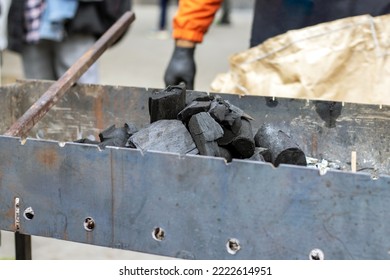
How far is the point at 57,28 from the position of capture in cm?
380

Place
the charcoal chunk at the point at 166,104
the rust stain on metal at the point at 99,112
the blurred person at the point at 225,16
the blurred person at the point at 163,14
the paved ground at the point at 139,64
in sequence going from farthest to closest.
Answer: the blurred person at the point at 225,16, the blurred person at the point at 163,14, the paved ground at the point at 139,64, the rust stain on metal at the point at 99,112, the charcoal chunk at the point at 166,104

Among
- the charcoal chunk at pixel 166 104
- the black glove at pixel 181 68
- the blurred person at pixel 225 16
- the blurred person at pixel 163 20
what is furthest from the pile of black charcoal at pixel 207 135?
the blurred person at pixel 225 16

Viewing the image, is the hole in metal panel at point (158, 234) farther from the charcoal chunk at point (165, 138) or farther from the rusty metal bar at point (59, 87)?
the rusty metal bar at point (59, 87)

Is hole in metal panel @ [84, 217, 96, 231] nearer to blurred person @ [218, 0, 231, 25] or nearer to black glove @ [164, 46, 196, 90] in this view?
black glove @ [164, 46, 196, 90]

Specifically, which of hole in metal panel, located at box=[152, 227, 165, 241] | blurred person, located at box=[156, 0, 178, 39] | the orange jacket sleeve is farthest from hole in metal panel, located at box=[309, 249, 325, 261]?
blurred person, located at box=[156, 0, 178, 39]

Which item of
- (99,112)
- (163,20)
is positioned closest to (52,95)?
(99,112)

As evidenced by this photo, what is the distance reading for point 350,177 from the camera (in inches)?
61.6

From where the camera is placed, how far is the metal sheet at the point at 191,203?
62.4 inches

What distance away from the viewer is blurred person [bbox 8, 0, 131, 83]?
150 inches

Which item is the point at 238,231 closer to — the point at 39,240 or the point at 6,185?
the point at 6,185

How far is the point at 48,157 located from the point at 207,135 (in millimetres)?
427

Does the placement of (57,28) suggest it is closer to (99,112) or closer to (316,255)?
(99,112)

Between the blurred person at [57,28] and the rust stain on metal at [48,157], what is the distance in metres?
2.03

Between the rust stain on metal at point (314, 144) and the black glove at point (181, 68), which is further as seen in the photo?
the black glove at point (181, 68)
